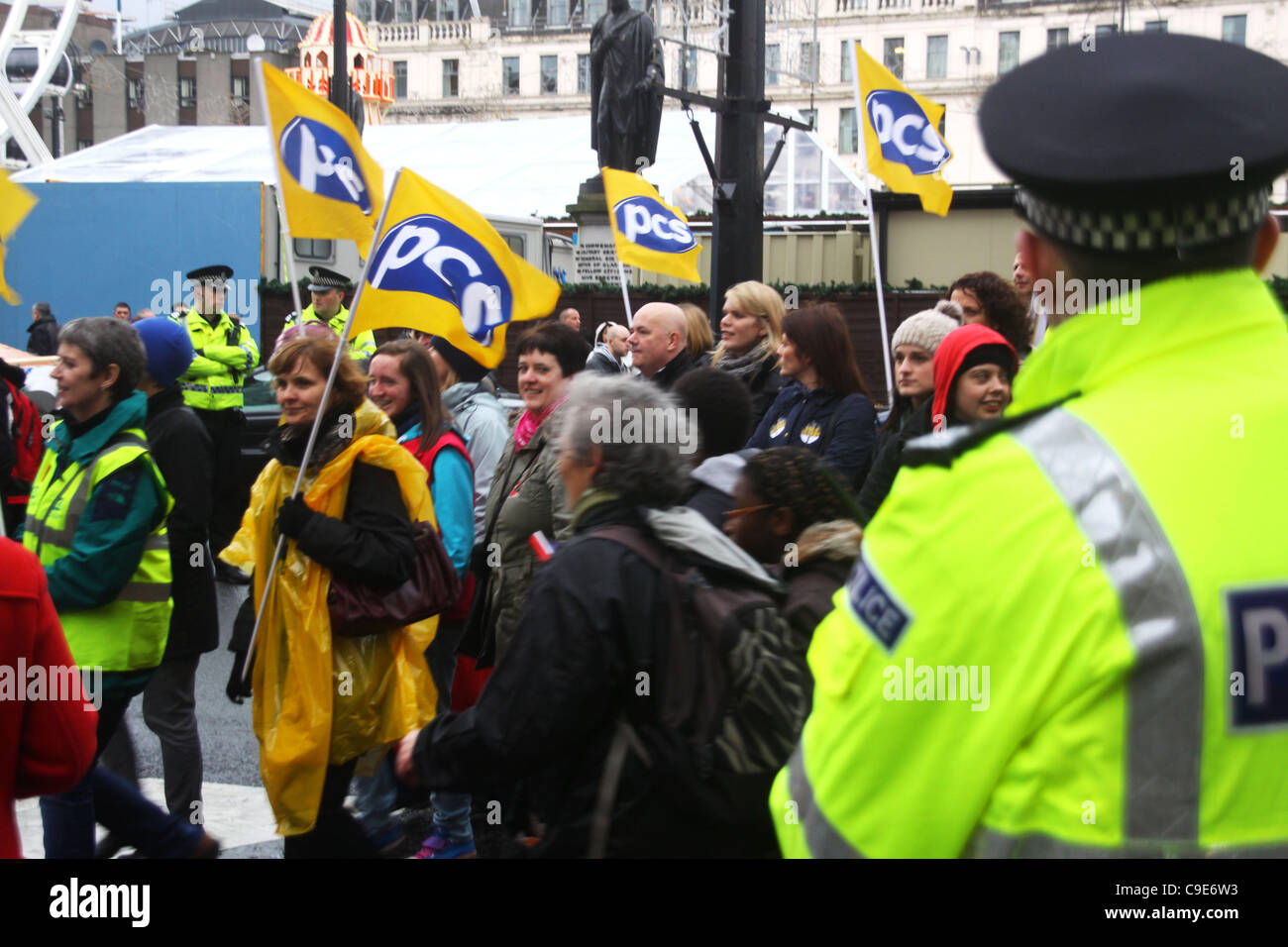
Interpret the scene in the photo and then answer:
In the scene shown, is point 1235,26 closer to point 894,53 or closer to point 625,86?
point 894,53

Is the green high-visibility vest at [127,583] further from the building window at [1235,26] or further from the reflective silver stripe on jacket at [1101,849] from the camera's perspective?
the building window at [1235,26]

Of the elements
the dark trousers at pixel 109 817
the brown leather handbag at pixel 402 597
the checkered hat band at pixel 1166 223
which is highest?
the checkered hat band at pixel 1166 223

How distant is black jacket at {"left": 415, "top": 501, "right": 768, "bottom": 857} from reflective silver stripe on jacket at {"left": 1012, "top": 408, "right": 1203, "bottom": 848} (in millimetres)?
1298

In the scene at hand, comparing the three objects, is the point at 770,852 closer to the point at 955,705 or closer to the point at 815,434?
the point at 955,705

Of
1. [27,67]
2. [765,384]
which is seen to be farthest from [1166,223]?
[27,67]

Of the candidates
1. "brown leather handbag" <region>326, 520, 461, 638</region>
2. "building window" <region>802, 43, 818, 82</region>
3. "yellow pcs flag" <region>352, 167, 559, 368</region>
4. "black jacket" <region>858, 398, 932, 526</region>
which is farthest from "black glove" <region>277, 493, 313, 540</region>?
"building window" <region>802, 43, 818, 82</region>

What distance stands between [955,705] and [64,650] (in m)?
1.95

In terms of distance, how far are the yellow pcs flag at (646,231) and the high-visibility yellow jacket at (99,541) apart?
466 cm

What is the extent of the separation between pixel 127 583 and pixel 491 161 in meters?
24.7

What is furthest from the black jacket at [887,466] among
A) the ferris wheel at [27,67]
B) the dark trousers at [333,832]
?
the ferris wheel at [27,67]

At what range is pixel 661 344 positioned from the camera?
19.9ft

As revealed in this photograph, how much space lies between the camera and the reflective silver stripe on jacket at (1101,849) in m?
1.25

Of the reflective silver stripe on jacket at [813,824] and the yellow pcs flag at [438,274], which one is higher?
the yellow pcs flag at [438,274]

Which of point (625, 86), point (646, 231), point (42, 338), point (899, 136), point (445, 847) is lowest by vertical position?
point (445, 847)
